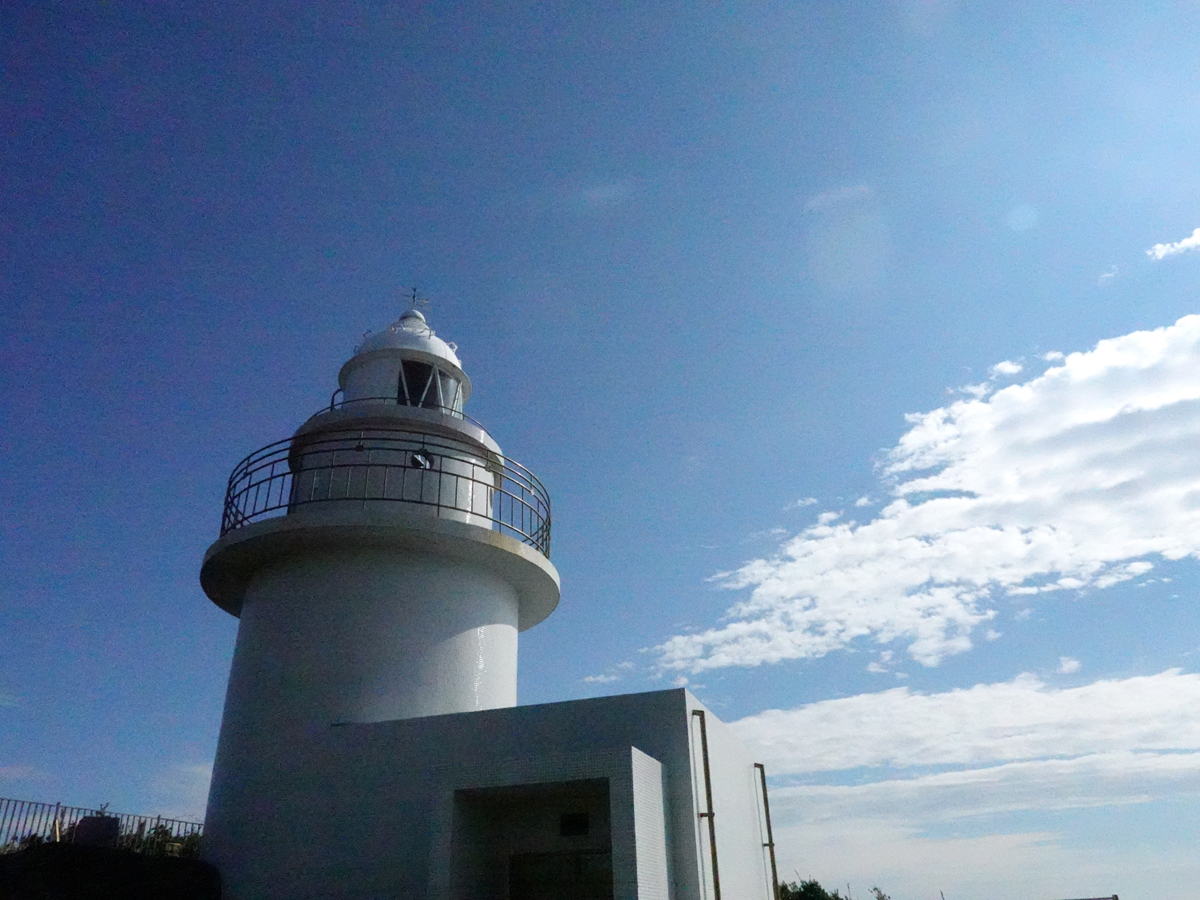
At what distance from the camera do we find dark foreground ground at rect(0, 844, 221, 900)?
10047 millimetres

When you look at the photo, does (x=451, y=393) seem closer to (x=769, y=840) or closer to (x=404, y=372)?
(x=404, y=372)

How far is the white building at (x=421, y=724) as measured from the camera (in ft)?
35.5

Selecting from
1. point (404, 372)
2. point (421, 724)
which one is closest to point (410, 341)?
point (404, 372)

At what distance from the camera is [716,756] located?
486 inches

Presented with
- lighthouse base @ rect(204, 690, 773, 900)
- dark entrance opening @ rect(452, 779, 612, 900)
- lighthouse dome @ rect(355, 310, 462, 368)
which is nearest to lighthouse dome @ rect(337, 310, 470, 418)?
lighthouse dome @ rect(355, 310, 462, 368)

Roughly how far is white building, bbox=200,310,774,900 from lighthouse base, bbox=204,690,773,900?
1.1 inches

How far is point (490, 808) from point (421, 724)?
1543mm

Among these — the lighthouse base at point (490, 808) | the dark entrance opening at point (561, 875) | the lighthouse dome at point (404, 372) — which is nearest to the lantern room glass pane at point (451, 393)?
the lighthouse dome at point (404, 372)

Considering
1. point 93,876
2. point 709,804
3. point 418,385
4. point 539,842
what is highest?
point 418,385

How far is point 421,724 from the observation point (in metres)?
12.2

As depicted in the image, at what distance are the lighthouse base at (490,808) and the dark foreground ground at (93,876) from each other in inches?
32.1

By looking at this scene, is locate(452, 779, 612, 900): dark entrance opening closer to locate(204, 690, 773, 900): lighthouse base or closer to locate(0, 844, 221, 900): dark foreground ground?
locate(204, 690, 773, 900): lighthouse base

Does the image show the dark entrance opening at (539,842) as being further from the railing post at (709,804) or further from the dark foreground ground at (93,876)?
the dark foreground ground at (93,876)

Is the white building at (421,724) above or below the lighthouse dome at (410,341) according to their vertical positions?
below
